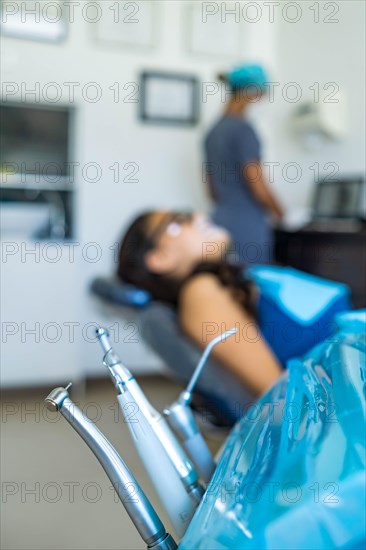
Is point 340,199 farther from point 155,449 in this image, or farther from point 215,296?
point 155,449

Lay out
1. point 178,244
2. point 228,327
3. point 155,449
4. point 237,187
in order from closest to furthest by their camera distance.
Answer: point 155,449
point 228,327
point 178,244
point 237,187

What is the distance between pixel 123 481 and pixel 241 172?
7.78 feet

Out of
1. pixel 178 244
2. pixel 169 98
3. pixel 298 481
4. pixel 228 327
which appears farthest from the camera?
pixel 169 98

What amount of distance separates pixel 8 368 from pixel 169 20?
10.3ft

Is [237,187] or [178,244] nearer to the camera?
[178,244]

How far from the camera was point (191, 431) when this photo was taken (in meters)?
0.77

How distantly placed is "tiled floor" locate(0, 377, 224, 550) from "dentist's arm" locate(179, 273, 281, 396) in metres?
0.56

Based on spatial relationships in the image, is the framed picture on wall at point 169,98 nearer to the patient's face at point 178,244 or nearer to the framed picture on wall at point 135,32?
the framed picture on wall at point 135,32

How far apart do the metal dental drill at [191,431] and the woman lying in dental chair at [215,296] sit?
1.50ft

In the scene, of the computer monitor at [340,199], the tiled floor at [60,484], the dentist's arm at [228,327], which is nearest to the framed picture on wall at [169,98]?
the computer monitor at [340,199]

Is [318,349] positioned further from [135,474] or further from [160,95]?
[160,95]

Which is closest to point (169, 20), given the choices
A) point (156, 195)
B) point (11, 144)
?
point (156, 195)

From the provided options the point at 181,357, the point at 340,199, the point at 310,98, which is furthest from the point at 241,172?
the point at 181,357

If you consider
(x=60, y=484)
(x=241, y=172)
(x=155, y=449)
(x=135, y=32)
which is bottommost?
(x=60, y=484)
